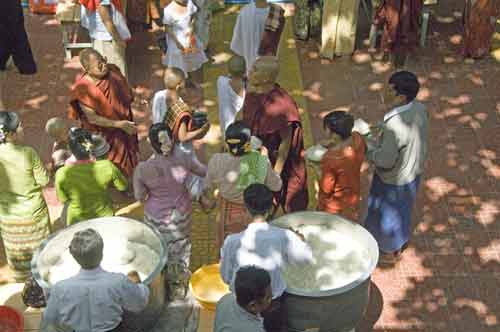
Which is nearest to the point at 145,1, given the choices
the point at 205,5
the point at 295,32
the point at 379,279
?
the point at 205,5

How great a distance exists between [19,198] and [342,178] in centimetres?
274

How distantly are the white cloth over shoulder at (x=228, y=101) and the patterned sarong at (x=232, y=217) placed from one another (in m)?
1.39

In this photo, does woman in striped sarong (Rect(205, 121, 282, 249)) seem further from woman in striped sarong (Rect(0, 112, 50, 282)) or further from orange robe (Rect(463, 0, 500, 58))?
orange robe (Rect(463, 0, 500, 58))

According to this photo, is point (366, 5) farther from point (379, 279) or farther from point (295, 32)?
point (379, 279)

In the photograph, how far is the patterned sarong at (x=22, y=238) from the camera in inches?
239

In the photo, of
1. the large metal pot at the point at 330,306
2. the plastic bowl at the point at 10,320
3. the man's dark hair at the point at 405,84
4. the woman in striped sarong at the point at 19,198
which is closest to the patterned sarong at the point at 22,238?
the woman in striped sarong at the point at 19,198

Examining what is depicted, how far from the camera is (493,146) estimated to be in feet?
26.7

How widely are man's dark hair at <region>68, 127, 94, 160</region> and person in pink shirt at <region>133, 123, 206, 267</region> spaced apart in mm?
418

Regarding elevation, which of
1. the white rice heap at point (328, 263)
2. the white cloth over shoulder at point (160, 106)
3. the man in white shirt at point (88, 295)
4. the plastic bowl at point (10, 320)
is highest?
the white cloth over shoulder at point (160, 106)

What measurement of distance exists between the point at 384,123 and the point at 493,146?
2.78m

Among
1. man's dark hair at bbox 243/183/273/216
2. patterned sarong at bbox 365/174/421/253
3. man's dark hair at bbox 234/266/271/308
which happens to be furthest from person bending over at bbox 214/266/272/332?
patterned sarong at bbox 365/174/421/253

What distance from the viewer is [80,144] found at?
5527 mm

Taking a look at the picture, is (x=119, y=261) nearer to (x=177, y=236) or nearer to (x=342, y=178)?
(x=177, y=236)

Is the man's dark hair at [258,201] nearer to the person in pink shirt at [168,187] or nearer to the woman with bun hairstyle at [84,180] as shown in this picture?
the person in pink shirt at [168,187]
